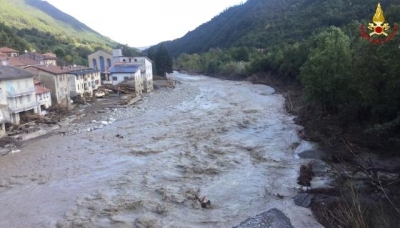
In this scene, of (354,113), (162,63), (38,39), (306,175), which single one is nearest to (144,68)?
(162,63)

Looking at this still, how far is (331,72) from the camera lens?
20938 mm

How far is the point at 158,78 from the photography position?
59.3 m

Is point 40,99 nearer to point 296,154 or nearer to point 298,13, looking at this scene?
point 296,154

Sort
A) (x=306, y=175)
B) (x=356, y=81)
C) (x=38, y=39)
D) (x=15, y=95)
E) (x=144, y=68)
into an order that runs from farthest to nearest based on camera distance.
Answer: (x=38, y=39) < (x=144, y=68) < (x=15, y=95) < (x=356, y=81) < (x=306, y=175)

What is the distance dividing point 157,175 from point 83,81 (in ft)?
82.5

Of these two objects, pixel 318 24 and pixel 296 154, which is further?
→ pixel 318 24

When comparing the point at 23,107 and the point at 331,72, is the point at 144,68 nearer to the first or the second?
the point at 23,107

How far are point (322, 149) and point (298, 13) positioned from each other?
65.9 metres

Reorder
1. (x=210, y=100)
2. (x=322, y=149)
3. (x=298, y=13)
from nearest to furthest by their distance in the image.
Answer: (x=322, y=149) → (x=210, y=100) → (x=298, y=13)

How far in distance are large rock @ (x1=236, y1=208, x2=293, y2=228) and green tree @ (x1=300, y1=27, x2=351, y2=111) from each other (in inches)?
438

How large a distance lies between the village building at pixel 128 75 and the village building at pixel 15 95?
17.2 m

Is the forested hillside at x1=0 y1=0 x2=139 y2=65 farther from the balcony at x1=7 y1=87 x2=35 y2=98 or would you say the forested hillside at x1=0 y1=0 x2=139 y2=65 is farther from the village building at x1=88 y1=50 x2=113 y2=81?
the balcony at x1=7 y1=87 x2=35 y2=98

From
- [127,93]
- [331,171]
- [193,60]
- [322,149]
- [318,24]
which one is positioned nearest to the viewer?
[331,171]

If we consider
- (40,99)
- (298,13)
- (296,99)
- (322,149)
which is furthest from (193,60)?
(322,149)
